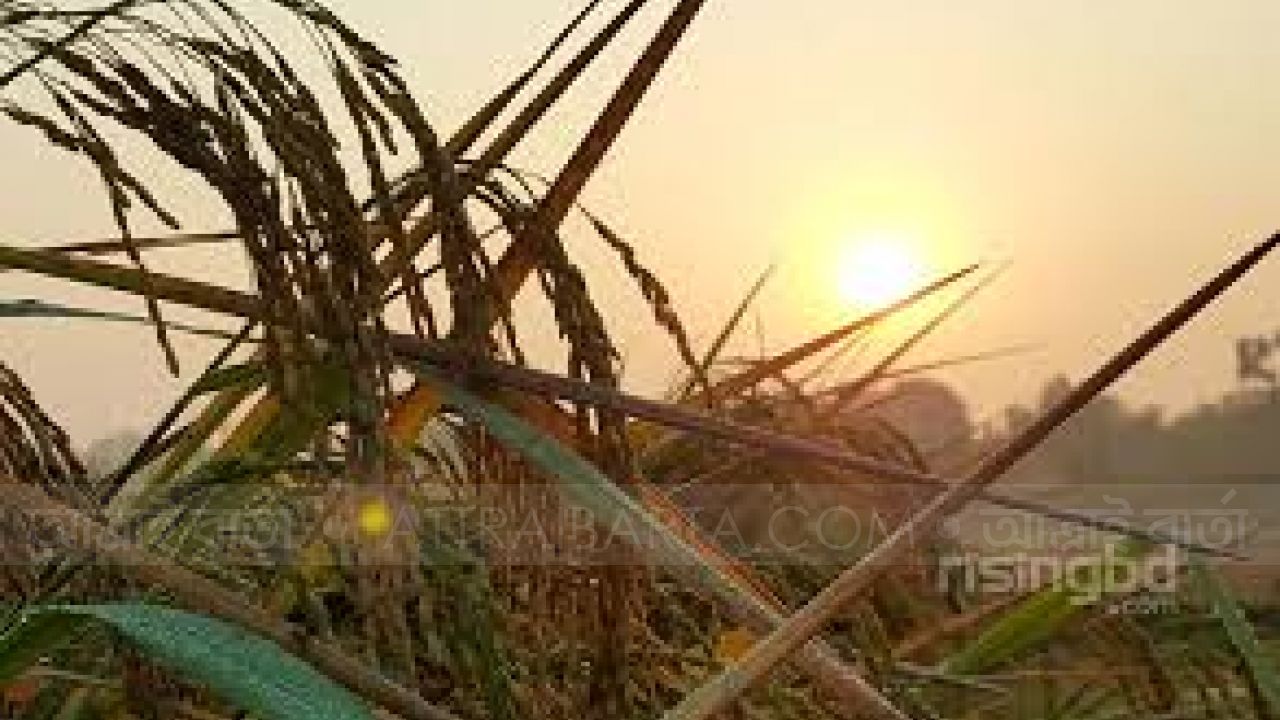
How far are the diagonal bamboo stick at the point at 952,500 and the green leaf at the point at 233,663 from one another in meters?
0.19

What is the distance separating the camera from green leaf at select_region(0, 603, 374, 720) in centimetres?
57

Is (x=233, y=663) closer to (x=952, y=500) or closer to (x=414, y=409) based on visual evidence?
(x=952, y=500)

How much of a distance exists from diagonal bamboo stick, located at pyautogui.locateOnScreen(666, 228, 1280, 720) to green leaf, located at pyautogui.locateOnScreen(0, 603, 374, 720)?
7.5 inches

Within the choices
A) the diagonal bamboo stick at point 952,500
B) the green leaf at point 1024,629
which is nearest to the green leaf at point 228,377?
the diagonal bamboo stick at point 952,500

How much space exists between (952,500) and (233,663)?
33cm

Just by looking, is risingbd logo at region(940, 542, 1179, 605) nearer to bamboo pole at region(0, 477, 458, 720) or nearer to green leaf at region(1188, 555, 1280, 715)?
green leaf at region(1188, 555, 1280, 715)

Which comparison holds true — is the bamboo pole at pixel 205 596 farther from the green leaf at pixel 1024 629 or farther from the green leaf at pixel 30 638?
the green leaf at pixel 1024 629

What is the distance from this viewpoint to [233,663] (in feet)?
1.94

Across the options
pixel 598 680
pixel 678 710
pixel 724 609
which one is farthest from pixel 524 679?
pixel 678 710

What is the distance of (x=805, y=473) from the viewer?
2.01 metres

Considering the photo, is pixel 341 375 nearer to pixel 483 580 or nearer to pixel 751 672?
pixel 483 580

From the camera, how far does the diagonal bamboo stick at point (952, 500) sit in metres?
0.77

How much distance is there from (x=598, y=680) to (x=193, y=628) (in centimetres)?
37

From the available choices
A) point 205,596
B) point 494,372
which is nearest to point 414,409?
point 494,372
